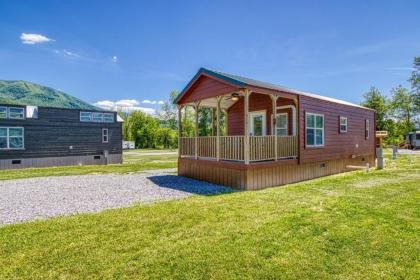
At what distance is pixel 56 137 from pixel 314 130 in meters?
17.4

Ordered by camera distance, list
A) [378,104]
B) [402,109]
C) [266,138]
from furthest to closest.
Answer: [402,109]
[378,104]
[266,138]

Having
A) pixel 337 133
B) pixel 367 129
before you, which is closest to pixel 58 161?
pixel 337 133

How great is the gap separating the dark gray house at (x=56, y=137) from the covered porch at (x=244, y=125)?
456 inches

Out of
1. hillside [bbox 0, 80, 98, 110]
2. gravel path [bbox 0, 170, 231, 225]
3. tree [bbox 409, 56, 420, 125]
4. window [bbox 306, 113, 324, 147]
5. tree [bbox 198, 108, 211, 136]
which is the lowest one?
gravel path [bbox 0, 170, 231, 225]

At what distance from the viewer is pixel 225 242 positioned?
3320 millimetres

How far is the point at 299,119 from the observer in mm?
8969

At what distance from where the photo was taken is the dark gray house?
51.4 ft

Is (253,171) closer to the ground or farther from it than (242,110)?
closer to the ground

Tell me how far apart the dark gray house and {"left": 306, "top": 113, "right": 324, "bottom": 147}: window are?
15722 millimetres

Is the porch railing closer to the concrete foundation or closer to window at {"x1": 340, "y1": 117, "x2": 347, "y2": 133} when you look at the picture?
window at {"x1": 340, "y1": 117, "x2": 347, "y2": 133}

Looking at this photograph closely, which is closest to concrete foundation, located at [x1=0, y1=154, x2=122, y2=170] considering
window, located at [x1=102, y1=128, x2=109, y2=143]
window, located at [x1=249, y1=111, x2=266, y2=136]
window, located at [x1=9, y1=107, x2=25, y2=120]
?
window, located at [x1=102, y1=128, x2=109, y2=143]

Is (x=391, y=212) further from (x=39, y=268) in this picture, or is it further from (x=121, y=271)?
(x=39, y=268)

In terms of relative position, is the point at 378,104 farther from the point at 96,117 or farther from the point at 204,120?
the point at 96,117

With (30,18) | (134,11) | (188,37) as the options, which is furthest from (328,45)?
(30,18)
